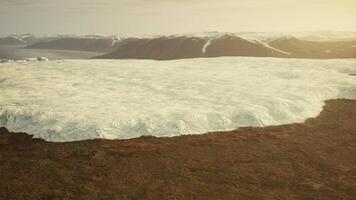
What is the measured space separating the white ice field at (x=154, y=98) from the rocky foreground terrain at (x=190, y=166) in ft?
4.85

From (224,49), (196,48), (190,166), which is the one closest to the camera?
(190,166)

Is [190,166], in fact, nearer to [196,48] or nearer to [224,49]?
[224,49]

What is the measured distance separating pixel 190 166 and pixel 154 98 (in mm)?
13087

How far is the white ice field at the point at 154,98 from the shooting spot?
22.9 meters

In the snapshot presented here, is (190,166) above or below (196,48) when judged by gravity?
above

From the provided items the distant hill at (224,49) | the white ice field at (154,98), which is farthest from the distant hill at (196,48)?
the white ice field at (154,98)

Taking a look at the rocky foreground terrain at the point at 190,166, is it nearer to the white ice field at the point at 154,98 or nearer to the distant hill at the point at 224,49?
the white ice field at the point at 154,98

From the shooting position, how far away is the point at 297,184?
1547 cm

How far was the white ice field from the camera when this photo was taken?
2295 centimetres

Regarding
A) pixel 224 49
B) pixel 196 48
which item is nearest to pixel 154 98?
pixel 224 49

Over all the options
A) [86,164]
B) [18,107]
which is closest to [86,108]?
[18,107]

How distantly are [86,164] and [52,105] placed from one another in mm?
10714

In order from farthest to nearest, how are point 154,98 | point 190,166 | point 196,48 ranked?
point 196,48 → point 154,98 → point 190,166

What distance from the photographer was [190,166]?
17375mm
